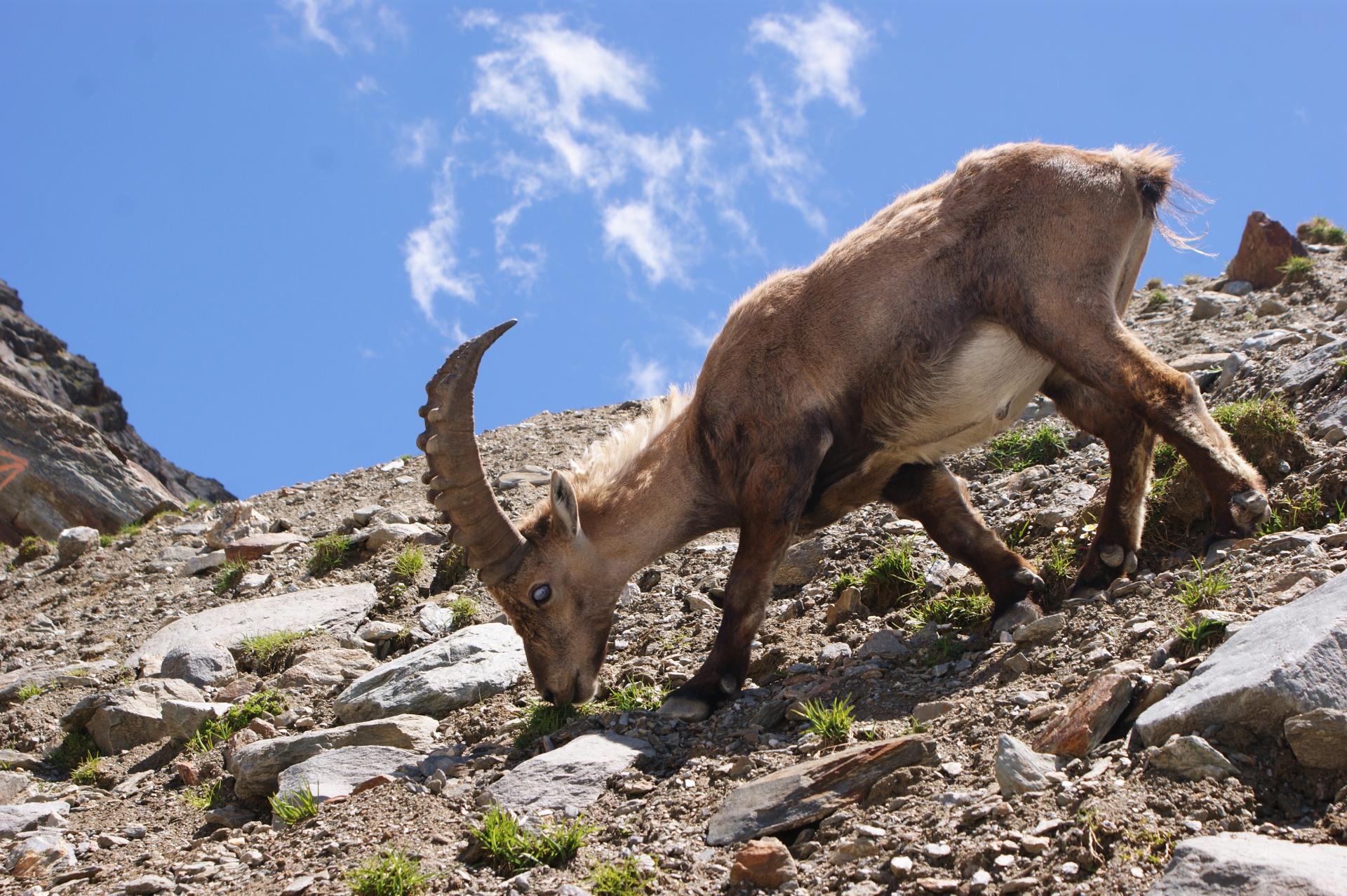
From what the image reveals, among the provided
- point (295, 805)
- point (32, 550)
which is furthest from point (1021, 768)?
point (32, 550)

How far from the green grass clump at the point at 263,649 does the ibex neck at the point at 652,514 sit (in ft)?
12.0

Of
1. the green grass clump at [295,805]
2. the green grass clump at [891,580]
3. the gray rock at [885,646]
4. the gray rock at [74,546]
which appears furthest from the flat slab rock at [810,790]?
the gray rock at [74,546]

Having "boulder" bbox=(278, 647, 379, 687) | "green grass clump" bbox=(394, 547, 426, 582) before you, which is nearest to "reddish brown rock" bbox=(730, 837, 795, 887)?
"boulder" bbox=(278, 647, 379, 687)

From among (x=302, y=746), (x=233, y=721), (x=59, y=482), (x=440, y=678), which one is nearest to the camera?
(x=302, y=746)

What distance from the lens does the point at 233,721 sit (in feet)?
26.3

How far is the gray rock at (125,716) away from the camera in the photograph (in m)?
8.27

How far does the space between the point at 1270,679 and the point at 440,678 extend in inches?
210

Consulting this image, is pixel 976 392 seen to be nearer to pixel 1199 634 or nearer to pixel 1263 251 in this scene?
pixel 1199 634

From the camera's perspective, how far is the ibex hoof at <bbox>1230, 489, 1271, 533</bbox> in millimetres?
6090

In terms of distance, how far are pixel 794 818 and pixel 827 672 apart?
7.43 ft

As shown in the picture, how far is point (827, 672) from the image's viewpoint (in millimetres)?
6777

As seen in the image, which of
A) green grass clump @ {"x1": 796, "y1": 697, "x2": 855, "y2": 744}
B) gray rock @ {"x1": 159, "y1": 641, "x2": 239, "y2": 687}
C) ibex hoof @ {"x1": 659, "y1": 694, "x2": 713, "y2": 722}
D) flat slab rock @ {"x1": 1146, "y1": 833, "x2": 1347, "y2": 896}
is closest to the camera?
flat slab rock @ {"x1": 1146, "y1": 833, "x2": 1347, "y2": 896}

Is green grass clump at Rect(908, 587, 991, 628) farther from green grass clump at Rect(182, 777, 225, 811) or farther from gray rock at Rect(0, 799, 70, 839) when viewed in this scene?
gray rock at Rect(0, 799, 70, 839)

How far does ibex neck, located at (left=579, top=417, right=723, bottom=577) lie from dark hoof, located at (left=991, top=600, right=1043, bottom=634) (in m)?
1.87
